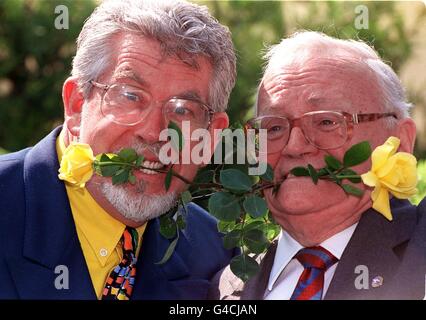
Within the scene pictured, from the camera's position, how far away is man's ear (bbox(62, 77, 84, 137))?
359 centimetres

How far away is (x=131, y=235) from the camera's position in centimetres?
362

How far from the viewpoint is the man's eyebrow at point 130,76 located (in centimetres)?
340

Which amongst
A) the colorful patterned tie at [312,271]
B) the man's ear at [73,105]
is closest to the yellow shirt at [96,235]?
the man's ear at [73,105]

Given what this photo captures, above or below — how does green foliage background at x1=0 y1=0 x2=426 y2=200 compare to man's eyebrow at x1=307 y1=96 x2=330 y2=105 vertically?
below

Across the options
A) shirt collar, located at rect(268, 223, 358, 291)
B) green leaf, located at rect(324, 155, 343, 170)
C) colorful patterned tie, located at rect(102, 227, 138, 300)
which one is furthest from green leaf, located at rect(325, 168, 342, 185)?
colorful patterned tie, located at rect(102, 227, 138, 300)

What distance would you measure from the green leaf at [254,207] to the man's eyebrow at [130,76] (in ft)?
2.24

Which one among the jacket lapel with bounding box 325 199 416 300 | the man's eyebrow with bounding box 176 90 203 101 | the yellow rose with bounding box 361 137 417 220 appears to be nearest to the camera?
the yellow rose with bounding box 361 137 417 220

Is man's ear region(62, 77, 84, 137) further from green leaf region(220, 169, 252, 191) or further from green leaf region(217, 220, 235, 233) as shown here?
green leaf region(220, 169, 252, 191)

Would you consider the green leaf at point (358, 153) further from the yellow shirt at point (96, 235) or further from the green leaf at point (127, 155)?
the yellow shirt at point (96, 235)

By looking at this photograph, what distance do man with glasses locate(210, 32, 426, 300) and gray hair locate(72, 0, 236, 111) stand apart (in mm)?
211

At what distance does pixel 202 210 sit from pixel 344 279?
103 cm

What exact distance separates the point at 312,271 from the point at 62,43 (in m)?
3.22
